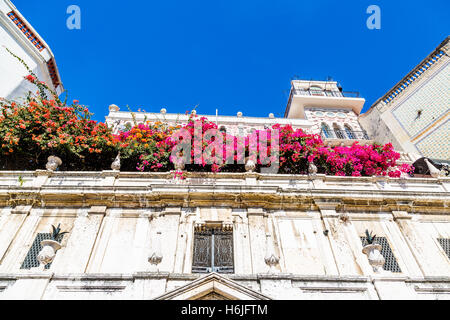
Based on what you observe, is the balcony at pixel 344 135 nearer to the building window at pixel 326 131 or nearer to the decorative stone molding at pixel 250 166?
the building window at pixel 326 131

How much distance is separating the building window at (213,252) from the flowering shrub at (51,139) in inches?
246

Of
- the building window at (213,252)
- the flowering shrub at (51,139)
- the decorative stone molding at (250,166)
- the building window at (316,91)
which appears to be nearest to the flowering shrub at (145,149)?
the flowering shrub at (51,139)

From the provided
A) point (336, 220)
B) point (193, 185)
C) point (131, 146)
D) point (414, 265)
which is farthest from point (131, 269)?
point (414, 265)

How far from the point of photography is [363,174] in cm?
1384

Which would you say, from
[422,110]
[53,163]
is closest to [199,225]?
[53,163]

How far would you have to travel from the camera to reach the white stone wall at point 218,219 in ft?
30.7

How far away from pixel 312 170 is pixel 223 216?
4516 millimetres

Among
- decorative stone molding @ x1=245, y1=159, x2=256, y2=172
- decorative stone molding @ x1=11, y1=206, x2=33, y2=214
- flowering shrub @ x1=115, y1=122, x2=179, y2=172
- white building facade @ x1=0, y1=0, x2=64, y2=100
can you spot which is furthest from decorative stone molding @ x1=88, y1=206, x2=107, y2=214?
white building facade @ x1=0, y1=0, x2=64, y2=100

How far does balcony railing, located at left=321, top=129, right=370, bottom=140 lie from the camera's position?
22.2 metres

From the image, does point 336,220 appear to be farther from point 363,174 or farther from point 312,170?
point 363,174

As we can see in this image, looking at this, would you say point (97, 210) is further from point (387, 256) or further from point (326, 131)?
point (326, 131)

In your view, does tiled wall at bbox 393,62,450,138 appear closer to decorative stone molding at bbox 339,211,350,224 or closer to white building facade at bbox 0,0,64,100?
decorative stone molding at bbox 339,211,350,224

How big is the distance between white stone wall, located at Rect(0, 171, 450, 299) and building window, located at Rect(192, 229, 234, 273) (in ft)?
0.80

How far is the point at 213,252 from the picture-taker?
9.67m
